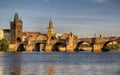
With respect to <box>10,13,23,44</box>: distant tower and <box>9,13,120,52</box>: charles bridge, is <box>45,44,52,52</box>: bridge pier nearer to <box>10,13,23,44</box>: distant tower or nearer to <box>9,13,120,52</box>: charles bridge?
<box>9,13,120,52</box>: charles bridge

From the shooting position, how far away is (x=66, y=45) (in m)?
116

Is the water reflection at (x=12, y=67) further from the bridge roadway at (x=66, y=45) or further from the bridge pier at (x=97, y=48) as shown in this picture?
the bridge pier at (x=97, y=48)

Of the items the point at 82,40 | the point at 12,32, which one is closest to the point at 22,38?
the point at 12,32

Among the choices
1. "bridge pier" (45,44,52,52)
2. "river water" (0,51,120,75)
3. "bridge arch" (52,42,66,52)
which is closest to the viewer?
"river water" (0,51,120,75)

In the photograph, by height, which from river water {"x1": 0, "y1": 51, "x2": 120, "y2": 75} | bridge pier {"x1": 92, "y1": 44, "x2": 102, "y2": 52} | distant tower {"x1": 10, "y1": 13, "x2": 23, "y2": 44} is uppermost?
distant tower {"x1": 10, "y1": 13, "x2": 23, "y2": 44}

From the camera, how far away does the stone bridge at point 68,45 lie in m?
106

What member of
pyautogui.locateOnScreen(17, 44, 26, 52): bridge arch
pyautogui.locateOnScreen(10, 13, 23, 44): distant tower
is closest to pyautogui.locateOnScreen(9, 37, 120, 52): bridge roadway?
pyautogui.locateOnScreen(17, 44, 26, 52): bridge arch

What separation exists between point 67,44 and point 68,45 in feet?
2.08

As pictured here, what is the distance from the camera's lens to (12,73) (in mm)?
29672

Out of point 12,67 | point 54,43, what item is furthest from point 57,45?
point 12,67

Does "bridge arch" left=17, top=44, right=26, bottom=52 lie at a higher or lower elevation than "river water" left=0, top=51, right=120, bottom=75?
higher

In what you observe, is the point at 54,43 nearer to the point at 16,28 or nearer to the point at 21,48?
the point at 21,48

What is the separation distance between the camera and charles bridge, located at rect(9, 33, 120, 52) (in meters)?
106

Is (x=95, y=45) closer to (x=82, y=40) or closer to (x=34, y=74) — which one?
(x=82, y=40)
